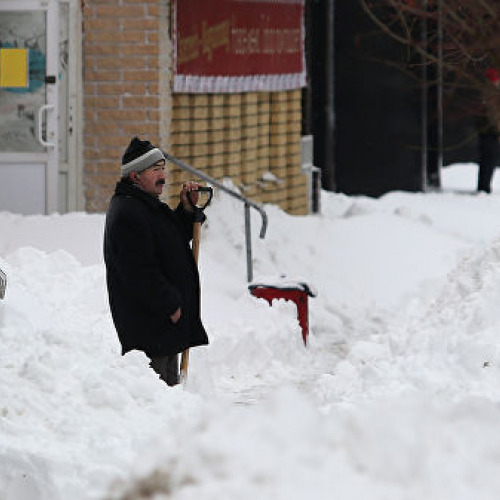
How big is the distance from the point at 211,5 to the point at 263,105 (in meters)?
2.11

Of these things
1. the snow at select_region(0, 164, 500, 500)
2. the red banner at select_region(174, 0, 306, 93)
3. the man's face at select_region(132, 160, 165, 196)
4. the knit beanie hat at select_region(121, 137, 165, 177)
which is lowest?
the snow at select_region(0, 164, 500, 500)

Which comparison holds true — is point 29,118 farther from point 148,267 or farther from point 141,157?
point 148,267

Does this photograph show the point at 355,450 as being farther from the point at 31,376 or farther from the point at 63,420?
the point at 31,376

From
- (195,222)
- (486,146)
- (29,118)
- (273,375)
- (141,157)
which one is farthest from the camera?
(486,146)

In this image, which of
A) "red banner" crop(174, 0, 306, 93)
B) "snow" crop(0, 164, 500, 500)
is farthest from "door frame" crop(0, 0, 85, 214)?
"red banner" crop(174, 0, 306, 93)

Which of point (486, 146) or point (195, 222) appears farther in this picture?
point (486, 146)

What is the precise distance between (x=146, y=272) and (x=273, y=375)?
3.36 m

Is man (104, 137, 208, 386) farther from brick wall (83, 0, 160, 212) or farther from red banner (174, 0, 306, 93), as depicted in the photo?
red banner (174, 0, 306, 93)

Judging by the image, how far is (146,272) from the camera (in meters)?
7.92

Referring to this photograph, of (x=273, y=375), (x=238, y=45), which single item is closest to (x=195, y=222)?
(x=273, y=375)

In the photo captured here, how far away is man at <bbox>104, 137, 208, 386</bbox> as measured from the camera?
26.0 ft

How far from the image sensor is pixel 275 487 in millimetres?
3330

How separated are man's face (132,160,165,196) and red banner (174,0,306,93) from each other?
683cm

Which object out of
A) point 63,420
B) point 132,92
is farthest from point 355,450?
point 132,92
